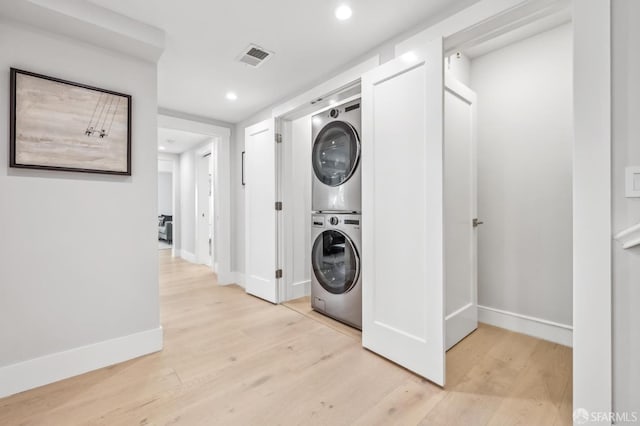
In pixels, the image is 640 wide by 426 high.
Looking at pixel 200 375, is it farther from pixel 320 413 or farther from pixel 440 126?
pixel 440 126

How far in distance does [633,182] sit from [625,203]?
9cm

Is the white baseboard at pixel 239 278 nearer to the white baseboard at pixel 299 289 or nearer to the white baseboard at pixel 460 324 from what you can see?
the white baseboard at pixel 299 289

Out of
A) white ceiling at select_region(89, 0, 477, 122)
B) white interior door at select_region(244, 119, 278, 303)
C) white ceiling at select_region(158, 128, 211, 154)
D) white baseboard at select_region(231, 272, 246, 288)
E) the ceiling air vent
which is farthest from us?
white ceiling at select_region(158, 128, 211, 154)

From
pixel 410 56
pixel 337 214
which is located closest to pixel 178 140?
pixel 337 214

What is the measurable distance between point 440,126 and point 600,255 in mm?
939

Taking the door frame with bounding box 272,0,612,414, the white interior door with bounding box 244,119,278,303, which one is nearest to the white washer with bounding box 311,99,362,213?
the white interior door with bounding box 244,119,278,303

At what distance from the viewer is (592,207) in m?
1.19

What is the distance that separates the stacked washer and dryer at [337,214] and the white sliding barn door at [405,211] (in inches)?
13.7

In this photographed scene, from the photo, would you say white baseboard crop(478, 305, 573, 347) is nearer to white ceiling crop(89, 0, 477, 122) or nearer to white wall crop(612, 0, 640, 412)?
white wall crop(612, 0, 640, 412)

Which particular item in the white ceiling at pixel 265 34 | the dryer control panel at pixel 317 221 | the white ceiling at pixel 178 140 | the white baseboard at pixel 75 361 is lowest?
the white baseboard at pixel 75 361

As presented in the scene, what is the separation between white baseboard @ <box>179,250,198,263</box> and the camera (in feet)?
18.5

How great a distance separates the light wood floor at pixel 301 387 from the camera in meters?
1.39

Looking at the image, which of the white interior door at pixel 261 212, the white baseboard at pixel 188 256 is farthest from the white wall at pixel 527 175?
the white baseboard at pixel 188 256

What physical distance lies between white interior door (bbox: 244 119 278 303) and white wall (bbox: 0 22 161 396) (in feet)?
4.04
